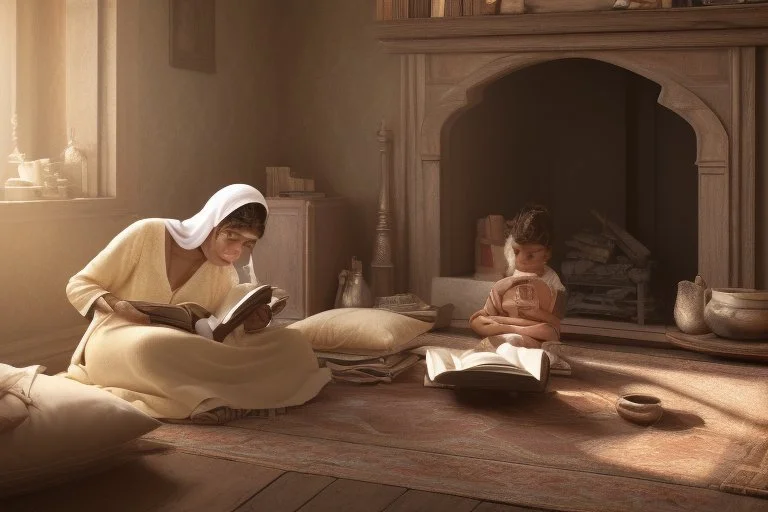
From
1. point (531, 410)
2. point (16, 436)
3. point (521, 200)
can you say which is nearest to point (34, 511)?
point (16, 436)

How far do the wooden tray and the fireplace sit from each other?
0.61m

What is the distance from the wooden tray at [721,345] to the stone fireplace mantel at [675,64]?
607 mm

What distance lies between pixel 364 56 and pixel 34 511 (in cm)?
448

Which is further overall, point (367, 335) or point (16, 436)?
point (367, 335)

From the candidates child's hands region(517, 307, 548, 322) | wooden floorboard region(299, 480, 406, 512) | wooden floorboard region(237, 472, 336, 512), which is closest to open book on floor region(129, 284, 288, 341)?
wooden floorboard region(237, 472, 336, 512)

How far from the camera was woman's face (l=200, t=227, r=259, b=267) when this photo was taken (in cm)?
377

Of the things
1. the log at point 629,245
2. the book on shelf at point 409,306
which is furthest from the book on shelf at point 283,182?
the log at point 629,245

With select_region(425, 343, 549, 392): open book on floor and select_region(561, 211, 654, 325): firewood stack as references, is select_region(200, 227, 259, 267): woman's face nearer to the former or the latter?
select_region(425, 343, 549, 392): open book on floor

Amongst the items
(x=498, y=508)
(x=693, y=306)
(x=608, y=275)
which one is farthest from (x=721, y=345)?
(x=498, y=508)

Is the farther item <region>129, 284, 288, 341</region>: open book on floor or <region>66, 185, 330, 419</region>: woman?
<region>129, 284, 288, 341</region>: open book on floor

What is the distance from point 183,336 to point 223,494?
0.93m

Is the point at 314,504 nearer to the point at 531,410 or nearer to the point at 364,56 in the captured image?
the point at 531,410

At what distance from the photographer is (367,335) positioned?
4.36m

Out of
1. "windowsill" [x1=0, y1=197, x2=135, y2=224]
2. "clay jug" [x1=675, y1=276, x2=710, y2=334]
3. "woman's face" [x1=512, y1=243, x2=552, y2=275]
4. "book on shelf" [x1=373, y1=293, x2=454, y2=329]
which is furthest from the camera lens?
"book on shelf" [x1=373, y1=293, x2=454, y2=329]
